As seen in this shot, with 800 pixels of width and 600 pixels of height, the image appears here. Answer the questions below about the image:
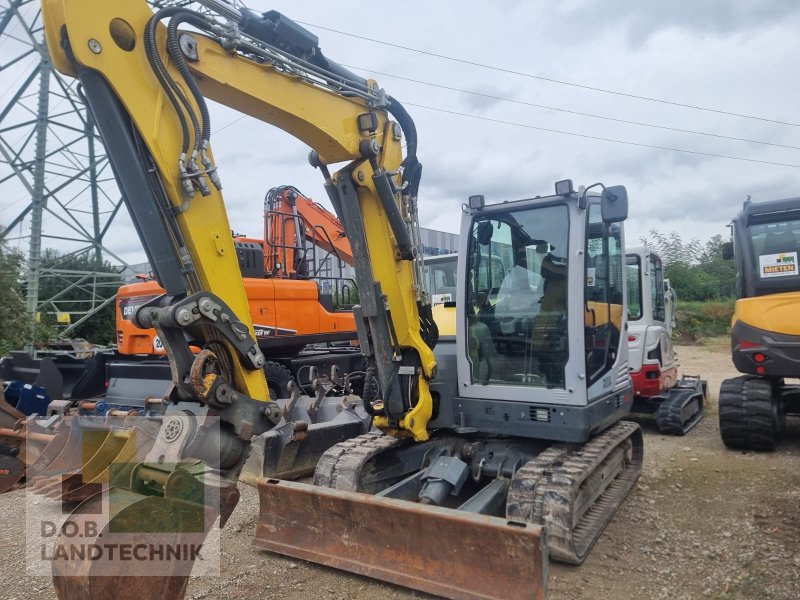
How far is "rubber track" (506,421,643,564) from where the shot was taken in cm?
355

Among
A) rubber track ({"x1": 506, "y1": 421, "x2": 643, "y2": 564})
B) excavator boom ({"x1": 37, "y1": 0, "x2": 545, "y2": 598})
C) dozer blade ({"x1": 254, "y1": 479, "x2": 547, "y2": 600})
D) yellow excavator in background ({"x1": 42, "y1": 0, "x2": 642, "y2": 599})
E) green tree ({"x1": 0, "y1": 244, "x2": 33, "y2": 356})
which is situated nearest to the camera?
excavator boom ({"x1": 37, "y1": 0, "x2": 545, "y2": 598})

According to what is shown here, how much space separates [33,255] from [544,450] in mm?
12670

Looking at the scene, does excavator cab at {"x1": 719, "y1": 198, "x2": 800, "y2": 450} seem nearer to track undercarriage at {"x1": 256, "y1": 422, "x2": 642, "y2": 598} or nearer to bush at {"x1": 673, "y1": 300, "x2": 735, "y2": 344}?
track undercarriage at {"x1": 256, "y1": 422, "x2": 642, "y2": 598}

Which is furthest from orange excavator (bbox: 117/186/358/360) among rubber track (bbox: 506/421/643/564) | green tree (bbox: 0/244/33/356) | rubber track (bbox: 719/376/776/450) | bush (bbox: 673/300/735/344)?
bush (bbox: 673/300/735/344)

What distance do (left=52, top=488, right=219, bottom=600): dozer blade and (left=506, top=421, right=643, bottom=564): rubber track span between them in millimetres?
Answer: 1895

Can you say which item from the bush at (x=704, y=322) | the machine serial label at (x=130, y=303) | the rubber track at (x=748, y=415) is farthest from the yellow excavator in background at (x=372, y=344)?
the bush at (x=704, y=322)

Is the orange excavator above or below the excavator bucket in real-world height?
above

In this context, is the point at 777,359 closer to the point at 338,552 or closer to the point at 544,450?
the point at 544,450

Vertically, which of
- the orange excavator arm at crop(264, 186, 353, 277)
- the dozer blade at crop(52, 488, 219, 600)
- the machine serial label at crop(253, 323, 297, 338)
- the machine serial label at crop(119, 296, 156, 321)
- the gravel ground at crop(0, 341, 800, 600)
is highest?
the orange excavator arm at crop(264, 186, 353, 277)

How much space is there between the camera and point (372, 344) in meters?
4.30

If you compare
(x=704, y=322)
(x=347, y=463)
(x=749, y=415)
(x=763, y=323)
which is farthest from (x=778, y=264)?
(x=704, y=322)

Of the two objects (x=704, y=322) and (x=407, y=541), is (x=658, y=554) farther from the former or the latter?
(x=704, y=322)

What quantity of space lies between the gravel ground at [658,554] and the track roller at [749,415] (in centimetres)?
51

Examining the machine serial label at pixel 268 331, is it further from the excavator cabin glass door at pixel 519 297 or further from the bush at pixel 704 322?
the bush at pixel 704 322
